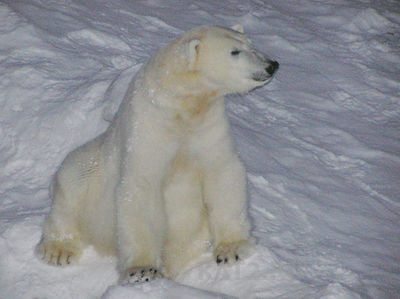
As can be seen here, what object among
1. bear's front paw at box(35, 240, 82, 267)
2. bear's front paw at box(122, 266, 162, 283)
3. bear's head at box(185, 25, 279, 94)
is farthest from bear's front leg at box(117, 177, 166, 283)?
bear's head at box(185, 25, 279, 94)

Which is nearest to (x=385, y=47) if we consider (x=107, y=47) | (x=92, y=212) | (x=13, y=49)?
(x=107, y=47)

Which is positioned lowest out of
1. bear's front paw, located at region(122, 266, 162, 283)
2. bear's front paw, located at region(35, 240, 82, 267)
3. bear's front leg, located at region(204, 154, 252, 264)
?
bear's front paw, located at region(35, 240, 82, 267)

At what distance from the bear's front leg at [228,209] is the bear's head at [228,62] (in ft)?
1.46

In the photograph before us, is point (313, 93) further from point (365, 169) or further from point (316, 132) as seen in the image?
point (365, 169)

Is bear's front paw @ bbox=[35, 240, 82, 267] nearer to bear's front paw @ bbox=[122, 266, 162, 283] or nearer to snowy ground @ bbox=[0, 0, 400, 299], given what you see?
snowy ground @ bbox=[0, 0, 400, 299]

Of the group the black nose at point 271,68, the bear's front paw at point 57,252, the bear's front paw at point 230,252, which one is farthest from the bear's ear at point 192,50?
the bear's front paw at point 57,252

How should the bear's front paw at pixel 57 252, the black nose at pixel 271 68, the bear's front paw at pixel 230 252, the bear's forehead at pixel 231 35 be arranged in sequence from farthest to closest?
1. the bear's front paw at pixel 57 252
2. the bear's front paw at pixel 230 252
3. the bear's forehead at pixel 231 35
4. the black nose at pixel 271 68

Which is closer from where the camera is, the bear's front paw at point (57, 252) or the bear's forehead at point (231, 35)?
the bear's forehead at point (231, 35)

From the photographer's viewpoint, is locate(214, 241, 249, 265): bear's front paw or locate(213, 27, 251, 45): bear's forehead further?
locate(214, 241, 249, 265): bear's front paw

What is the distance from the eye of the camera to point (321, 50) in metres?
7.34

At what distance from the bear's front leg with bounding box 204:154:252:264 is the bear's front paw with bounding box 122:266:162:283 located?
0.44 metres

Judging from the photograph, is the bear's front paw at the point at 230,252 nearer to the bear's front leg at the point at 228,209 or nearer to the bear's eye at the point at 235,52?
the bear's front leg at the point at 228,209

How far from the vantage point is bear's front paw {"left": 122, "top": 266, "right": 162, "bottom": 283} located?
317 centimetres

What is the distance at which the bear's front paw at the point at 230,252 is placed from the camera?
3.41 metres
